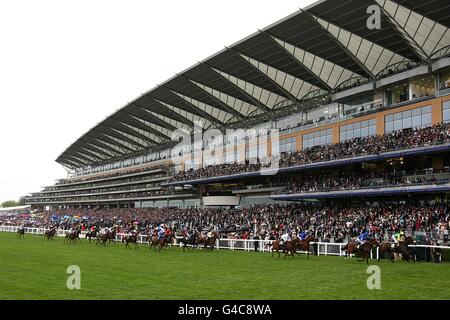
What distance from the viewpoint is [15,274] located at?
1363 cm

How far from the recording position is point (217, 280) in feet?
41.1

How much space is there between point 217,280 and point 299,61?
104 ft

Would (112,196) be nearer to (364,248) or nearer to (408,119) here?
(408,119)

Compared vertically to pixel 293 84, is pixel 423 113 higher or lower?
lower

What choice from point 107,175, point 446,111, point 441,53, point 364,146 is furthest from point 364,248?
point 107,175

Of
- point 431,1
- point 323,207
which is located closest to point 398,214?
point 323,207

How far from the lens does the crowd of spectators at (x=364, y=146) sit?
31.3m

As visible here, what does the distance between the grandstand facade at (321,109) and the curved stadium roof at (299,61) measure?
0.37 feet

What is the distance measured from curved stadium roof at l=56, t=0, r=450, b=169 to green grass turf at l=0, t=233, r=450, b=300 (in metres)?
Answer: 21.7

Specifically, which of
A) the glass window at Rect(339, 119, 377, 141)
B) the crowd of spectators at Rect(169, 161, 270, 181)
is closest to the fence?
the crowd of spectators at Rect(169, 161, 270, 181)

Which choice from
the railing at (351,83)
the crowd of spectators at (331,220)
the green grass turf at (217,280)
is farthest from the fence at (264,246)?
the railing at (351,83)

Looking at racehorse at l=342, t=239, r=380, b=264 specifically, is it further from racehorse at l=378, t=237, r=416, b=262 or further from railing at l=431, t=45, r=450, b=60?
railing at l=431, t=45, r=450, b=60
